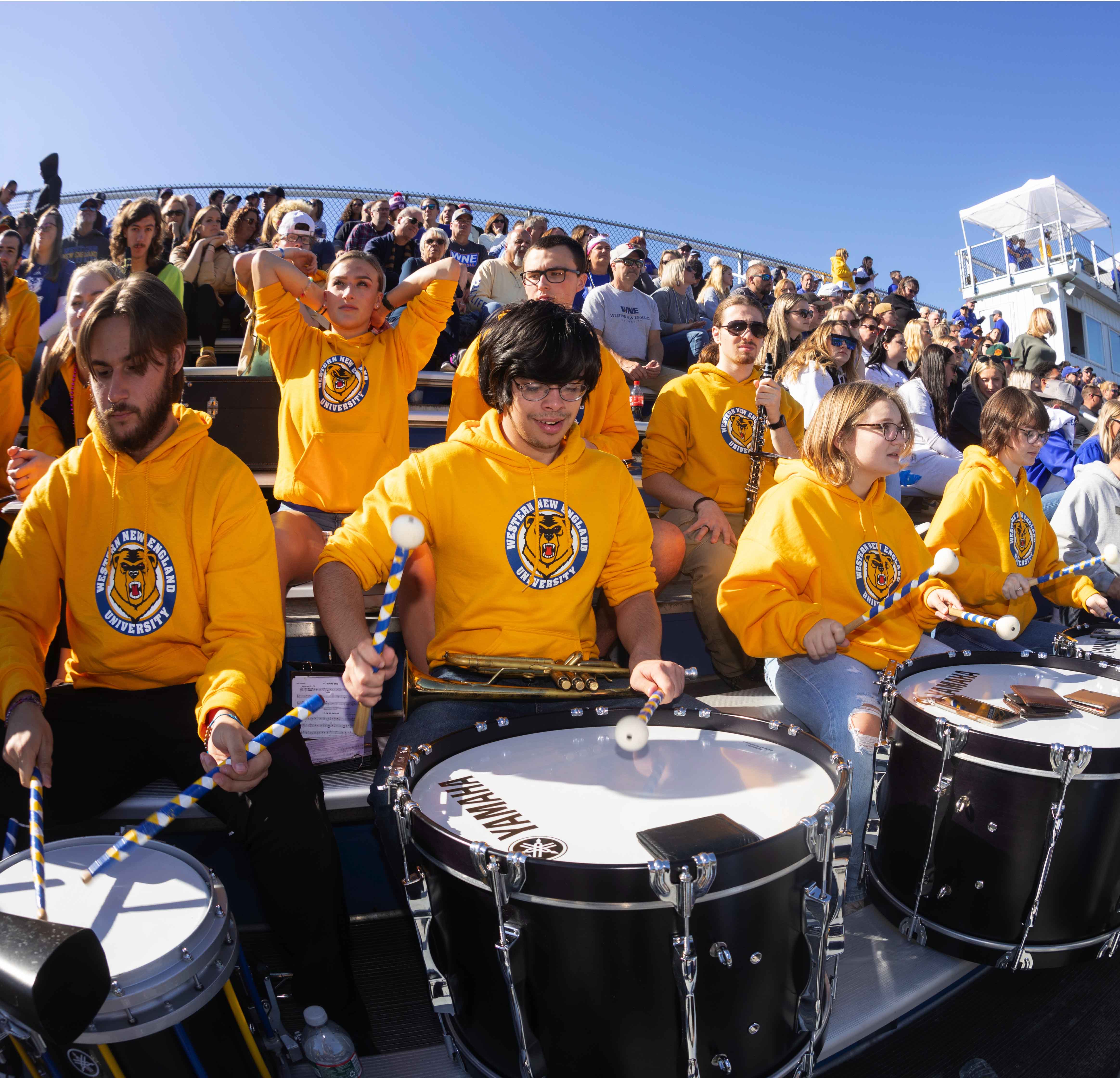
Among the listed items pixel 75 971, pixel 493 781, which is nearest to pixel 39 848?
pixel 75 971

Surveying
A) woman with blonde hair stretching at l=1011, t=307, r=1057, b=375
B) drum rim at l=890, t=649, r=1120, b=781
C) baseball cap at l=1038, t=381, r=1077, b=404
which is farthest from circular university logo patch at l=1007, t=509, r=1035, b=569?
woman with blonde hair stretching at l=1011, t=307, r=1057, b=375

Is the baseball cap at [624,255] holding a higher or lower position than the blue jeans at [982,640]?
→ higher

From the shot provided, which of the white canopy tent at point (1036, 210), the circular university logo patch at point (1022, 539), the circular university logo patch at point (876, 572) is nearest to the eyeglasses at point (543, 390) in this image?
the circular university logo patch at point (876, 572)

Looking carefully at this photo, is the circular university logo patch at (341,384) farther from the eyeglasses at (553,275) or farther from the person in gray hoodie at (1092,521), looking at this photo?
the person in gray hoodie at (1092,521)

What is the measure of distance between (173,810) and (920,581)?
185cm

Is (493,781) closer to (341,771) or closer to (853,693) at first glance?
(341,771)

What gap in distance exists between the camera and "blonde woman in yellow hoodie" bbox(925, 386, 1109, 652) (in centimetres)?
320

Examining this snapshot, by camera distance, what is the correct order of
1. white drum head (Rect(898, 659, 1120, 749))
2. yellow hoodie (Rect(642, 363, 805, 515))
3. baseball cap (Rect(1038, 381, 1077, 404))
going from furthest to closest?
baseball cap (Rect(1038, 381, 1077, 404)) < yellow hoodie (Rect(642, 363, 805, 515)) < white drum head (Rect(898, 659, 1120, 749))

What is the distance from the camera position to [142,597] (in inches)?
77.1

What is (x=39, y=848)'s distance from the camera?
Result: 4.29 feet

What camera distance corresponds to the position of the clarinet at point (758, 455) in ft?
11.4

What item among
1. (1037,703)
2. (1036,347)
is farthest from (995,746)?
(1036,347)

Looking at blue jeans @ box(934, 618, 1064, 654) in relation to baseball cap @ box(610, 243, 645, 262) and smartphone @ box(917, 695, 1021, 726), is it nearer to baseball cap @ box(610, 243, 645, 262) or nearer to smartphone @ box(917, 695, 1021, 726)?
smartphone @ box(917, 695, 1021, 726)

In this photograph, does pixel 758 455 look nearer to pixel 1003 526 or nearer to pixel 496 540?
pixel 1003 526
